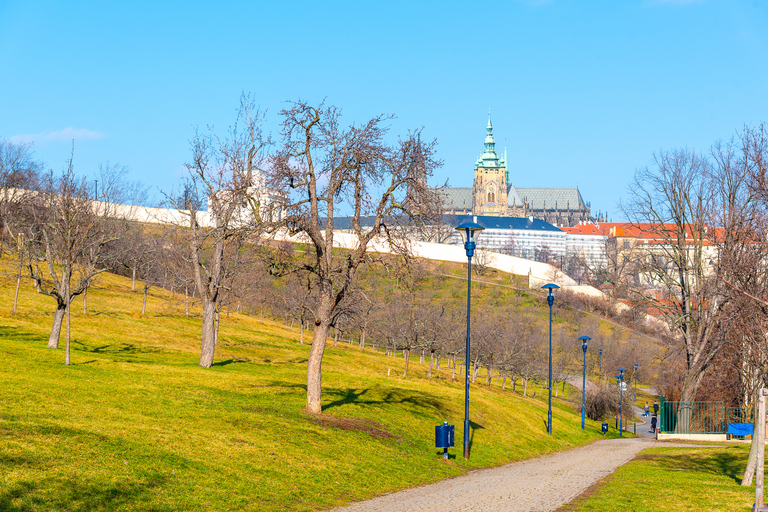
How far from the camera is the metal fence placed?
122 ft

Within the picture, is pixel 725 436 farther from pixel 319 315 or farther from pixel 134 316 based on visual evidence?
pixel 134 316

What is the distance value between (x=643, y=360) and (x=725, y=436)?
47012 mm

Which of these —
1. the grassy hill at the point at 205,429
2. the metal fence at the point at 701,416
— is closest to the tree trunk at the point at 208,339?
the grassy hill at the point at 205,429

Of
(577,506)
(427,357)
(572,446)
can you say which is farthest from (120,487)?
(427,357)

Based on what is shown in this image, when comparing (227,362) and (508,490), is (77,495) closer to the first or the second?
(508,490)

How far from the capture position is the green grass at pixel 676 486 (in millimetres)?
15117

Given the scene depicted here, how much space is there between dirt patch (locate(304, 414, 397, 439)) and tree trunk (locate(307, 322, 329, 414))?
451 millimetres

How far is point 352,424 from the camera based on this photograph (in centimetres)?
2328

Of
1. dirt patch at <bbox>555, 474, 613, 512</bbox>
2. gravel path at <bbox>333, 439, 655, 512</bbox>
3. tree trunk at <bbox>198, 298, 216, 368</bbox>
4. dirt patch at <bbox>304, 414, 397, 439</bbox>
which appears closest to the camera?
dirt patch at <bbox>555, 474, 613, 512</bbox>

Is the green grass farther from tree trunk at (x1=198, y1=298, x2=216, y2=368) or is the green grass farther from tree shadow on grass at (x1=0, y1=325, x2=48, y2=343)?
tree shadow on grass at (x1=0, y1=325, x2=48, y2=343)

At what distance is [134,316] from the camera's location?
49.5m

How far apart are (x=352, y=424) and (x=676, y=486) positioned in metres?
10.2

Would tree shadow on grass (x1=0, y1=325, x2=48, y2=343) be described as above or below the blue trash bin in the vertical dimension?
above

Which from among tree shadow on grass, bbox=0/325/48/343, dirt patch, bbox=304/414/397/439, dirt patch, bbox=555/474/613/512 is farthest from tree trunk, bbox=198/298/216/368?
dirt patch, bbox=555/474/613/512
